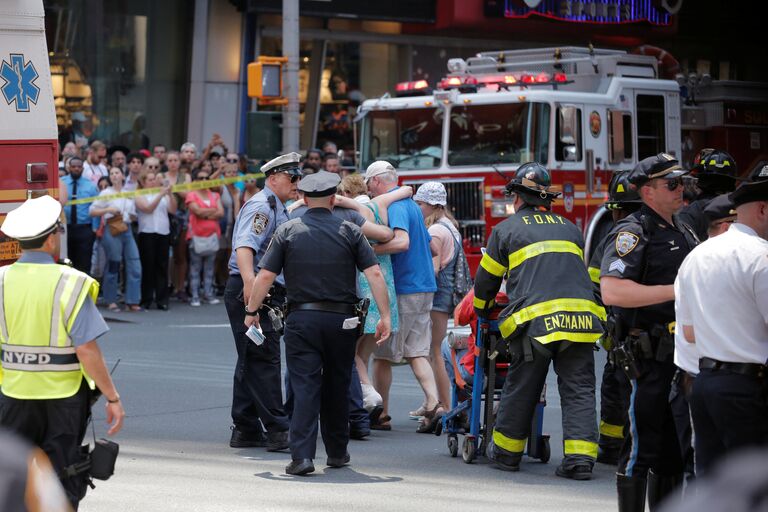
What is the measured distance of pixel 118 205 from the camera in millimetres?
17516

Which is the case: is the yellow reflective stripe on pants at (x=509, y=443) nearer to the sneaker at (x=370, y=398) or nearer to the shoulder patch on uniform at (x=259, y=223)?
the sneaker at (x=370, y=398)

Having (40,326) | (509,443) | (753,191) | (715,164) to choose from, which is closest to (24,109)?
(509,443)

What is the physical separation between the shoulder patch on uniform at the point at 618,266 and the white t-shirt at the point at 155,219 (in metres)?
11.7

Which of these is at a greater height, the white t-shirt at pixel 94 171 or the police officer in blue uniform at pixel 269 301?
the white t-shirt at pixel 94 171

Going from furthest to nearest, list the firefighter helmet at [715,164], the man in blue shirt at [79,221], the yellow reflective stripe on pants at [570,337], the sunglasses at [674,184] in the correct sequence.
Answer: the man in blue shirt at [79,221], the firefighter helmet at [715,164], the yellow reflective stripe on pants at [570,337], the sunglasses at [674,184]

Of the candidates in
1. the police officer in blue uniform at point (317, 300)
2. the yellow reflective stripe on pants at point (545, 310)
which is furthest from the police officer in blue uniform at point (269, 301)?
the yellow reflective stripe on pants at point (545, 310)

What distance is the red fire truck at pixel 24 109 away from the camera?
1005 centimetres

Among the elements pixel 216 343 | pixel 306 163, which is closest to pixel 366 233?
pixel 216 343

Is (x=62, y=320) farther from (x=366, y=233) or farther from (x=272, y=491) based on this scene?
(x=366, y=233)

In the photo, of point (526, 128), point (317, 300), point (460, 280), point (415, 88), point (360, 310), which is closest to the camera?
point (317, 300)

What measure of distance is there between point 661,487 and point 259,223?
3.55m

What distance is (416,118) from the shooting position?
60.3 ft

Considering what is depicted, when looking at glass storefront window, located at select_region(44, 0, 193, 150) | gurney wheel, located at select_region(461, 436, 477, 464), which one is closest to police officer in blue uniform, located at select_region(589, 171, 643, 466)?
gurney wheel, located at select_region(461, 436, 477, 464)

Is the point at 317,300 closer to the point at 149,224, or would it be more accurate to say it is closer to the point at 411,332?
the point at 411,332
